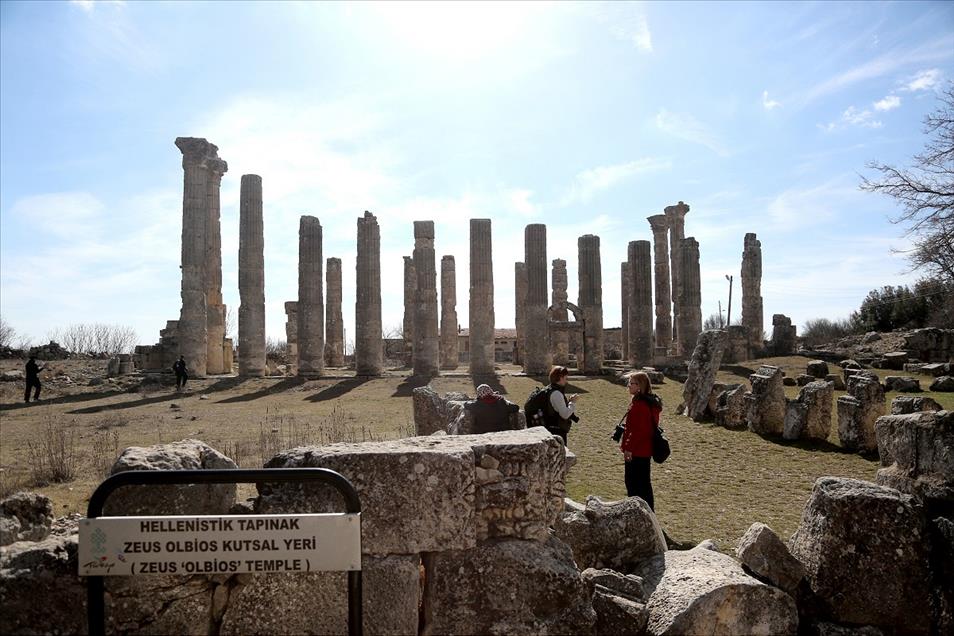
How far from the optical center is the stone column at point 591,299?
104 feet

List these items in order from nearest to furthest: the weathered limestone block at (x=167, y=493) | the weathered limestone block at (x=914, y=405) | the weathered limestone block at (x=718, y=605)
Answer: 1. the weathered limestone block at (x=167, y=493)
2. the weathered limestone block at (x=718, y=605)
3. the weathered limestone block at (x=914, y=405)

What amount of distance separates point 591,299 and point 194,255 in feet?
65.2

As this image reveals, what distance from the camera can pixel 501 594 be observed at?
141 inches

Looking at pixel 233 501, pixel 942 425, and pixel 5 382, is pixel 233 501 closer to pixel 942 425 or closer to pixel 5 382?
pixel 942 425

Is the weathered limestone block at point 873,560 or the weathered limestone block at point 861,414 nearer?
the weathered limestone block at point 873,560

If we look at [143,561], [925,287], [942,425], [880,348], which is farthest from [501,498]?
[925,287]

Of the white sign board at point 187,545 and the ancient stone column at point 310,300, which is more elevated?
the ancient stone column at point 310,300

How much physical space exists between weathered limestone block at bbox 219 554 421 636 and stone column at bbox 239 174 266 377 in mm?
28022

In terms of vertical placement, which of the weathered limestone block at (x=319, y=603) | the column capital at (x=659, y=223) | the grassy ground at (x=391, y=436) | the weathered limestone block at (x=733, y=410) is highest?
the column capital at (x=659, y=223)

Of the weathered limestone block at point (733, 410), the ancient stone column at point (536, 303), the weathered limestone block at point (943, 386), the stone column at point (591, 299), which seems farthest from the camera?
the stone column at point (591, 299)

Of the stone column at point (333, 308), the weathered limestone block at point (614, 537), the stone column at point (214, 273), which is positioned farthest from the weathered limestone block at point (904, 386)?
the stone column at point (333, 308)

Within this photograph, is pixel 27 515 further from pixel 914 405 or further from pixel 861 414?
pixel 861 414

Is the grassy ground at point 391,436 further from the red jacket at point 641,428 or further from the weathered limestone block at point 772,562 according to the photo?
the weathered limestone block at point 772,562

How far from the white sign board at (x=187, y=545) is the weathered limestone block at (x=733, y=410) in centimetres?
1386
